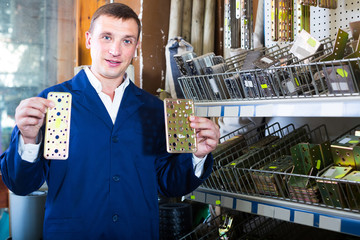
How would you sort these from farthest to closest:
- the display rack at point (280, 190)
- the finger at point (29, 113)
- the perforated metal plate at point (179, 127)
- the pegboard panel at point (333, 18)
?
1. the pegboard panel at point (333, 18)
2. the display rack at point (280, 190)
3. the perforated metal plate at point (179, 127)
4. the finger at point (29, 113)

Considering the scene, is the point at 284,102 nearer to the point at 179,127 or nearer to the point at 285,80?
the point at 285,80

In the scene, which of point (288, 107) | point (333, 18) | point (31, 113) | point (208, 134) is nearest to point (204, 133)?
point (208, 134)

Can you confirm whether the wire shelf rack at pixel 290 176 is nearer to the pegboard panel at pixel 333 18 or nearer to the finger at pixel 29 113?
the pegboard panel at pixel 333 18

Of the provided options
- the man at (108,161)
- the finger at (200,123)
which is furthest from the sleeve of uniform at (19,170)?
the finger at (200,123)

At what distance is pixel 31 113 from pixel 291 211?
108 centimetres

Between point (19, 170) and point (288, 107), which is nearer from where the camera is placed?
point (19, 170)

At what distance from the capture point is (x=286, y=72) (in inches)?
66.6

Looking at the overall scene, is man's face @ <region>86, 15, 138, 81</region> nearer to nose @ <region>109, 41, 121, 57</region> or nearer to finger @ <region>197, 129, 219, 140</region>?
nose @ <region>109, 41, 121, 57</region>

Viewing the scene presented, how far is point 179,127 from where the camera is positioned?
→ 4.79 feet

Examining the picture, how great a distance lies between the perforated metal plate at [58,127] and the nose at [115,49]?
35 centimetres

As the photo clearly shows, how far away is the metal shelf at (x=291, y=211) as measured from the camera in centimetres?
152

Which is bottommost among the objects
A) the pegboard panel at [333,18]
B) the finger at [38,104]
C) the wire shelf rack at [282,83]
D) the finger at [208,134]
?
the finger at [208,134]

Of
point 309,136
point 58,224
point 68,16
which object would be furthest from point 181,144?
point 68,16

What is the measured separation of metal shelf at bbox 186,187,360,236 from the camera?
4.99ft
